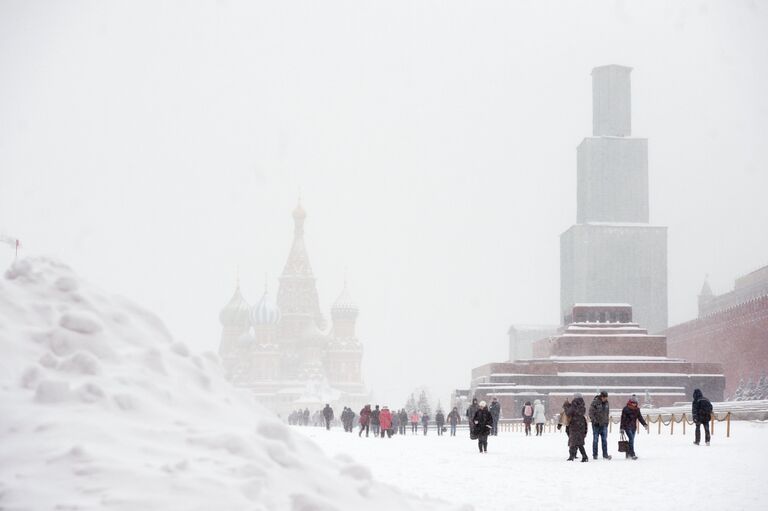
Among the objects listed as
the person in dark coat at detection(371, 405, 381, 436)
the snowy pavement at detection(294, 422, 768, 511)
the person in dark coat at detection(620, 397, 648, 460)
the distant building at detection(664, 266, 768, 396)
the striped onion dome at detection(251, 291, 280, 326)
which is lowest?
the snowy pavement at detection(294, 422, 768, 511)

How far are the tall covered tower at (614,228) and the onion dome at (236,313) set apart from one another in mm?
39314

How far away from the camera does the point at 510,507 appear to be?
9469 millimetres

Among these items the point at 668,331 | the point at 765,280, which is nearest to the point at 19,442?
the point at 668,331

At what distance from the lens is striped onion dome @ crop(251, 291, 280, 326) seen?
109562 millimetres

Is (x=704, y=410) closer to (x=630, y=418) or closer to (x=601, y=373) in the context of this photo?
(x=630, y=418)

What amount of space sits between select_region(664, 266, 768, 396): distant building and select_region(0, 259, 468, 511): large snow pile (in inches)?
2284

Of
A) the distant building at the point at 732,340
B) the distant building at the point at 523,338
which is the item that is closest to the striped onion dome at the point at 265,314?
the distant building at the point at 732,340

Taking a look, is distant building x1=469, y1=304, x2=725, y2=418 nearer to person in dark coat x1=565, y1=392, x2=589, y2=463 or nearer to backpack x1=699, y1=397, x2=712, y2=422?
backpack x1=699, y1=397, x2=712, y2=422

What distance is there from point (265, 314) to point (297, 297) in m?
4.92

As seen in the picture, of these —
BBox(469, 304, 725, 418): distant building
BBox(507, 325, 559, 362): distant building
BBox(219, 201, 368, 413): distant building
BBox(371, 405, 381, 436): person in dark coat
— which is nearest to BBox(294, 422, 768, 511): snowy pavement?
BBox(371, 405, 381, 436): person in dark coat

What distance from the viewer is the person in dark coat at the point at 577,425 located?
1555cm

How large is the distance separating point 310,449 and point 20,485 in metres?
2.49

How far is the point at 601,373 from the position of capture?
5206cm

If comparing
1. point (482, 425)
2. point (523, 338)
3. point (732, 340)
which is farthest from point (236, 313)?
point (482, 425)
